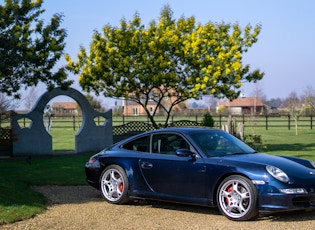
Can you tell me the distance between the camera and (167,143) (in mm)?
9055

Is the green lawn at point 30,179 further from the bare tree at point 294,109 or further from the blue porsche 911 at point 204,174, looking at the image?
the bare tree at point 294,109

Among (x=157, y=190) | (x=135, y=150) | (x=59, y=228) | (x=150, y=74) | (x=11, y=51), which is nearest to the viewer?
(x=59, y=228)

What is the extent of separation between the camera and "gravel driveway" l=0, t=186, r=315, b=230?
7.47 metres

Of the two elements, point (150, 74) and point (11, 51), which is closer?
point (11, 51)

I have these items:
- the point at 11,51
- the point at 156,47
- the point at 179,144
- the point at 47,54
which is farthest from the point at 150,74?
the point at 179,144

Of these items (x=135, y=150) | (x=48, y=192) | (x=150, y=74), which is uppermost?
(x=150, y=74)

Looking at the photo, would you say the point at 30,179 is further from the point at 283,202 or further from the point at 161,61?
the point at 161,61

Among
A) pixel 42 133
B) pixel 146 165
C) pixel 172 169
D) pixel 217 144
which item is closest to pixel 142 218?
pixel 172 169

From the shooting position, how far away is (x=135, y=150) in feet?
30.8

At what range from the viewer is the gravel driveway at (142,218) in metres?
7.47

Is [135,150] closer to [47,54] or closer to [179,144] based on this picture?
[179,144]

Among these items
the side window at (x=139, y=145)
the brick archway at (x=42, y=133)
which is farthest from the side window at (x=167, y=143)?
the brick archway at (x=42, y=133)

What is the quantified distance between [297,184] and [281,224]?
61cm

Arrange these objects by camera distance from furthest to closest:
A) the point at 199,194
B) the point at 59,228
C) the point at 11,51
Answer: the point at 11,51
the point at 199,194
the point at 59,228
